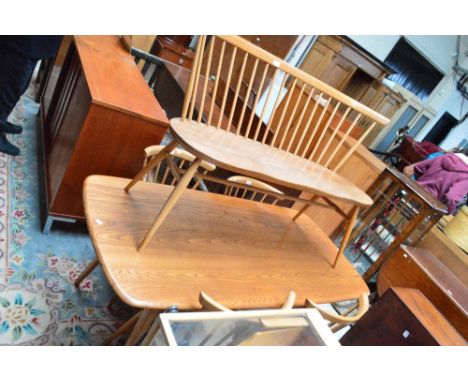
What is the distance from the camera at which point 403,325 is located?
162 centimetres

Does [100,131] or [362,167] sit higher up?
[362,167]

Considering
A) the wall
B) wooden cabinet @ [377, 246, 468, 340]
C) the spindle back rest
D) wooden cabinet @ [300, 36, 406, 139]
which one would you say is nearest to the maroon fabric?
wooden cabinet @ [300, 36, 406, 139]

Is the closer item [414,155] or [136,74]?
[136,74]

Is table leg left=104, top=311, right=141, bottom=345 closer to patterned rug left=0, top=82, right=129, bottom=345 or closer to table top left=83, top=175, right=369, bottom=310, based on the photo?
patterned rug left=0, top=82, right=129, bottom=345

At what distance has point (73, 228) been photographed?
1.85m

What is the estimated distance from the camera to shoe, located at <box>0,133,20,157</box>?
2.04 m

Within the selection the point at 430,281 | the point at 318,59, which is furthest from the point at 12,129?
the point at 318,59

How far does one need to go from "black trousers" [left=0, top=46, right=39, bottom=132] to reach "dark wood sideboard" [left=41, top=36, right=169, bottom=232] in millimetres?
211

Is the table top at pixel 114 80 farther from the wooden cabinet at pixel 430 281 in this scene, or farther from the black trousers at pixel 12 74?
the wooden cabinet at pixel 430 281

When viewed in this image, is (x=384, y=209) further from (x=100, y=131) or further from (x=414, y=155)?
(x=414, y=155)

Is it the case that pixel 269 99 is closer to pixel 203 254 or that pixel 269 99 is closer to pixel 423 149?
pixel 203 254
